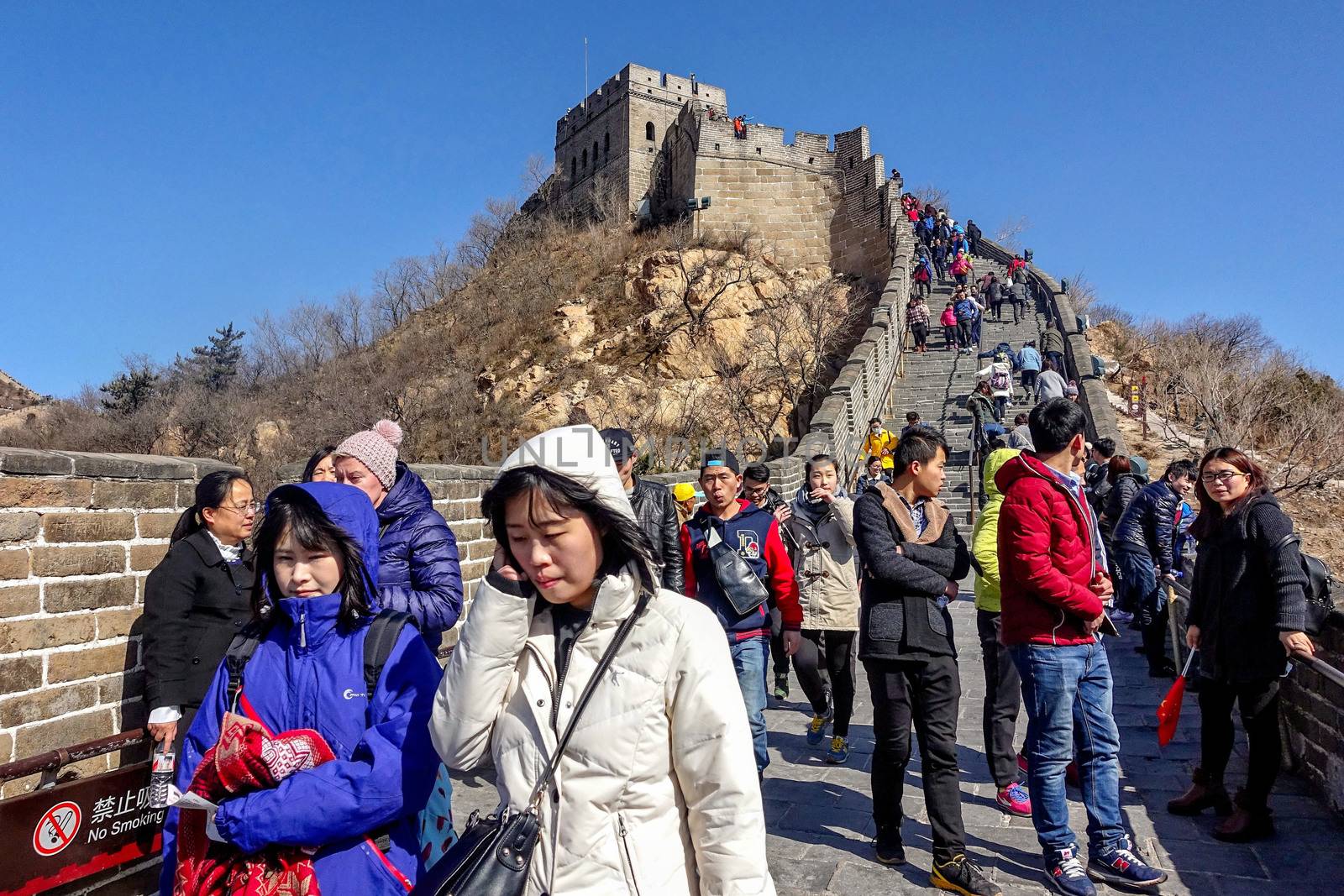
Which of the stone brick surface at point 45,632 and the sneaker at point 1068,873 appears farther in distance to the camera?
the stone brick surface at point 45,632

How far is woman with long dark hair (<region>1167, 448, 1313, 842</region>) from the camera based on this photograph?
420 centimetres

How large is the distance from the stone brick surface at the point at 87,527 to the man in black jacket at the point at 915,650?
356 centimetres

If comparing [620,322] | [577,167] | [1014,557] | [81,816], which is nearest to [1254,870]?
[1014,557]

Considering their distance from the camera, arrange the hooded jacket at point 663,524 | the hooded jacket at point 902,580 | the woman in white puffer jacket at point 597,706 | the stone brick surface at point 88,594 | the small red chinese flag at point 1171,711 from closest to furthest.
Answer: the woman in white puffer jacket at point 597,706, the hooded jacket at point 902,580, the stone brick surface at point 88,594, the small red chinese flag at point 1171,711, the hooded jacket at point 663,524


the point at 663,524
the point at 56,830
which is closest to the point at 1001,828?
the point at 663,524

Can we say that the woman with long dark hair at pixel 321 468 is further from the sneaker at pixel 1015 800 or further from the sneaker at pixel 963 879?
the sneaker at pixel 1015 800

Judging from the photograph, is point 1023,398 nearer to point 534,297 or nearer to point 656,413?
point 656,413

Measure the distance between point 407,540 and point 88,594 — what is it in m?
1.79

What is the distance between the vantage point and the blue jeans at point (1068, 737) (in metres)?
3.75

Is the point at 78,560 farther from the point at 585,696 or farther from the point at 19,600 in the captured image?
the point at 585,696

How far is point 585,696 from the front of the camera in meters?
1.83

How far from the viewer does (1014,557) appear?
12.5ft

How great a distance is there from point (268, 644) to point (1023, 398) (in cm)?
1793

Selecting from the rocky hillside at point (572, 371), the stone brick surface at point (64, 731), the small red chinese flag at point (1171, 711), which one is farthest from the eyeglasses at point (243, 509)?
the rocky hillside at point (572, 371)
